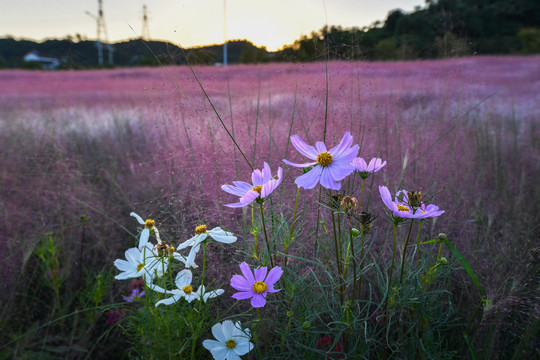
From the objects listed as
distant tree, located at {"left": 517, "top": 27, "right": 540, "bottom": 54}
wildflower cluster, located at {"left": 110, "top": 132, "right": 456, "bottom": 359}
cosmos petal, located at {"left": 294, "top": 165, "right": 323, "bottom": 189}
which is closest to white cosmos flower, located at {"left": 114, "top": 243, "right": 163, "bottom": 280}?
wildflower cluster, located at {"left": 110, "top": 132, "right": 456, "bottom": 359}

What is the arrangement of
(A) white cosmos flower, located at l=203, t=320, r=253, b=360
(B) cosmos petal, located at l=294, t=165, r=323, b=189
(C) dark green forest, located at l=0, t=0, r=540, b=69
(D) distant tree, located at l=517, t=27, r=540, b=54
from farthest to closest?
(D) distant tree, located at l=517, t=27, r=540, b=54 → (C) dark green forest, located at l=0, t=0, r=540, b=69 → (A) white cosmos flower, located at l=203, t=320, r=253, b=360 → (B) cosmos petal, located at l=294, t=165, r=323, b=189

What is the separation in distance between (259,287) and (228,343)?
16cm

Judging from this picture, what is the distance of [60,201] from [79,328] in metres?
0.74

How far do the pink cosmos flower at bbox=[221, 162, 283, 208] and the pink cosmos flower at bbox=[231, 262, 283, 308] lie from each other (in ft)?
0.39

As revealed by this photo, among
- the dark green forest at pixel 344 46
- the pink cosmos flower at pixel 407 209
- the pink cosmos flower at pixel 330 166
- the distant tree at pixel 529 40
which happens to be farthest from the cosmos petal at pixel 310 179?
the distant tree at pixel 529 40

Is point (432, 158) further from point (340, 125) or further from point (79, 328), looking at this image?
point (79, 328)

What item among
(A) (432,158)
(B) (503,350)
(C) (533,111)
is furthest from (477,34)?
(B) (503,350)

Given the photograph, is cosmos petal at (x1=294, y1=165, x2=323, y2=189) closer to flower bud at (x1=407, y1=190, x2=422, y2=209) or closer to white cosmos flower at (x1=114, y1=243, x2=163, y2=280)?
flower bud at (x1=407, y1=190, x2=422, y2=209)

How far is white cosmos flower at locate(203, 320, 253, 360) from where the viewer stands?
28.6 inches

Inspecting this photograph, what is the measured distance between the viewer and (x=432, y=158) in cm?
170

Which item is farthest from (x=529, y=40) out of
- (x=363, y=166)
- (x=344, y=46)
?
(x=363, y=166)

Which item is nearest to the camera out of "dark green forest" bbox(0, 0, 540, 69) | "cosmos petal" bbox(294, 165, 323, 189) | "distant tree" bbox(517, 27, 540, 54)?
"cosmos petal" bbox(294, 165, 323, 189)

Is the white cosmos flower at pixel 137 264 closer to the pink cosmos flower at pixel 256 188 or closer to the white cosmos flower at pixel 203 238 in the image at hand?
the white cosmos flower at pixel 203 238

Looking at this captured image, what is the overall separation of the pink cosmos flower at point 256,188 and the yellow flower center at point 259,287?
0.14m
